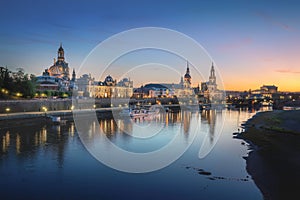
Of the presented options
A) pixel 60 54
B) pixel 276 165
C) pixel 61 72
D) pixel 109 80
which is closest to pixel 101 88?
pixel 109 80

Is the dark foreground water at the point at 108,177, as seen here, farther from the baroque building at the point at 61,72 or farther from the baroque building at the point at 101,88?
the baroque building at the point at 101,88

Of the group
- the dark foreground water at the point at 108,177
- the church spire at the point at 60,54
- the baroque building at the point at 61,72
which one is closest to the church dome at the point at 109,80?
the baroque building at the point at 61,72

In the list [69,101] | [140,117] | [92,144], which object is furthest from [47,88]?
[92,144]

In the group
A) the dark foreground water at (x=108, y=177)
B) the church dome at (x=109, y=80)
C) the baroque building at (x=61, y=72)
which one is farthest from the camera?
the church dome at (x=109, y=80)

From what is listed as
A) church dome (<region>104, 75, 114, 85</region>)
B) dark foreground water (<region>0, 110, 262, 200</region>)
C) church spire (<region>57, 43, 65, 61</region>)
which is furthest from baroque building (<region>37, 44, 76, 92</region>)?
dark foreground water (<region>0, 110, 262, 200</region>)

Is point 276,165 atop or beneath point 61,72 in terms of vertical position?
beneath

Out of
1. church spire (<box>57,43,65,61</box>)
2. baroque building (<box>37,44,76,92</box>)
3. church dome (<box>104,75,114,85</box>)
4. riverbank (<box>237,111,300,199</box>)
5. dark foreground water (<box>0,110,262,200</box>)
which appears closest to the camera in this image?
dark foreground water (<box>0,110,262,200</box>)

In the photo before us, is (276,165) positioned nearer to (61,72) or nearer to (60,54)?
(61,72)

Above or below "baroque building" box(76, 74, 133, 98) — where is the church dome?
above

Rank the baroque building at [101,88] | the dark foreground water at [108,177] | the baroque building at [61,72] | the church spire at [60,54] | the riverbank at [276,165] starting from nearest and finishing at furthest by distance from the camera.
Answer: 1. the dark foreground water at [108,177]
2. the riverbank at [276,165]
3. the baroque building at [61,72]
4. the baroque building at [101,88]
5. the church spire at [60,54]

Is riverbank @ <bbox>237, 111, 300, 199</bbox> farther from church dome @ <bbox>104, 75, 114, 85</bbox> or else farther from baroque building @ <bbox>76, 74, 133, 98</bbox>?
church dome @ <bbox>104, 75, 114, 85</bbox>

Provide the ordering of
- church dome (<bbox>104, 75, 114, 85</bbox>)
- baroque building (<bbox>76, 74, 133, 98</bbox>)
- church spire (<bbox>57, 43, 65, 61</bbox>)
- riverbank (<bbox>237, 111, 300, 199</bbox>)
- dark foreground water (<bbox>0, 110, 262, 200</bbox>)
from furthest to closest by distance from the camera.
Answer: church dome (<bbox>104, 75, 114, 85</bbox>)
church spire (<bbox>57, 43, 65, 61</bbox>)
baroque building (<bbox>76, 74, 133, 98</bbox>)
riverbank (<bbox>237, 111, 300, 199</bbox>)
dark foreground water (<bbox>0, 110, 262, 200</bbox>)

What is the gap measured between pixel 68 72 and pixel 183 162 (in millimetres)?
121584

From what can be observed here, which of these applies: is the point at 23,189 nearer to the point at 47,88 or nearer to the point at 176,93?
the point at 47,88
